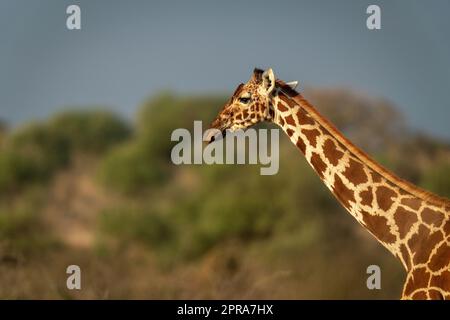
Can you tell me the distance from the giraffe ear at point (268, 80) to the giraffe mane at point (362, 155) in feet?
0.21

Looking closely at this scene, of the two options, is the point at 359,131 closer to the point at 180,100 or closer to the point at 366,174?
the point at 180,100

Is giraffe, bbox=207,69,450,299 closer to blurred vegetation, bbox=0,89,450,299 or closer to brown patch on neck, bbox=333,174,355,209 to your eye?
brown patch on neck, bbox=333,174,355,209

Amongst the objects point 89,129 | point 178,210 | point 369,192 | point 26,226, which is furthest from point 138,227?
point 369,192

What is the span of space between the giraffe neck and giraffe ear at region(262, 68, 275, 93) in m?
0.09

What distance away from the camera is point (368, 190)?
6.74 metres

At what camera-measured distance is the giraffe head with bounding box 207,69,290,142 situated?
24.0ft

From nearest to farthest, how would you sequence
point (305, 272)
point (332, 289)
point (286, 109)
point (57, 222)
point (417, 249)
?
point (417, 249)
point (286, 109)
point (332, 289)
point (305, 272)
point (57, 222)

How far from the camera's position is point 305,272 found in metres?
16.6

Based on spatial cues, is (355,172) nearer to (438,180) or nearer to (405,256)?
(405,256)

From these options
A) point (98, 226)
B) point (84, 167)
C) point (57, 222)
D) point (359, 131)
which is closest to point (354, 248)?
point (359, 131)

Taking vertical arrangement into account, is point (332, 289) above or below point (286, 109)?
below

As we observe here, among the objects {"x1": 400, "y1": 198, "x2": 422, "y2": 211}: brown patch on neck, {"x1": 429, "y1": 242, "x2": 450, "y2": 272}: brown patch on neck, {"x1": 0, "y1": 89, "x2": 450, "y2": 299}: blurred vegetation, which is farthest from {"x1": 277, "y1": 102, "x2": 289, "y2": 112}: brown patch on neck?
{"x1": 0, "y1": 89, "x2": 450, "y2": 299}: blurred vegetation

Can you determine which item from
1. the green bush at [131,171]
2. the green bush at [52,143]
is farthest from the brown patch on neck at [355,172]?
the green bush at [52,143]

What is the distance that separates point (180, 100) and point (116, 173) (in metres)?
6.39
